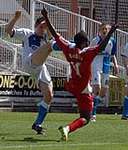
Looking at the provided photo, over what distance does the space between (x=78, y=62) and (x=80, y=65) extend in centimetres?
7

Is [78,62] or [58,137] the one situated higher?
[78,62]

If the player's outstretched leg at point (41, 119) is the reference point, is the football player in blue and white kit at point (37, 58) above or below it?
above

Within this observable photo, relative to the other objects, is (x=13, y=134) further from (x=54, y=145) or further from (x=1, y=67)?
(x=1, y=67)

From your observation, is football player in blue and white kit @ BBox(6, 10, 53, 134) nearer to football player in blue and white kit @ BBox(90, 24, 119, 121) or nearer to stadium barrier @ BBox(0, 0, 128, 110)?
football player in blue and white kit @ BBox(90, 24, 119, 121)

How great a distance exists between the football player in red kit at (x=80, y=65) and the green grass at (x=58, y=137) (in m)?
0.39

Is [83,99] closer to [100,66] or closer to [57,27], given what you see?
[100,66]

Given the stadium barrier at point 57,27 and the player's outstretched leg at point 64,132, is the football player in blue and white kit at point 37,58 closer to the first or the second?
the player's outstretched leg at point 64,132

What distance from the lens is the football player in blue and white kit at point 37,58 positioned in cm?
1239

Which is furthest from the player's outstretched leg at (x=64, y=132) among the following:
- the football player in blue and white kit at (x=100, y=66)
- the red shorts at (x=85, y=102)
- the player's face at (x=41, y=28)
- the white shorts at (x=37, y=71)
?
the football player in blue and white kit at (x=100, y=66)

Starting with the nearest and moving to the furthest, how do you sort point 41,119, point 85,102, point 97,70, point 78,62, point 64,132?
point 64,132 < point 78,62 < point 85,102 < point 41,119 < point 97,70

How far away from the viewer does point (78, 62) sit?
37.7ft

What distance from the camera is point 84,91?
1162 cm

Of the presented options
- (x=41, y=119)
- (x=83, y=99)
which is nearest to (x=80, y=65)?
(x=83, y=99)

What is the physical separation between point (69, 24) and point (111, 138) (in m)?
12.3
